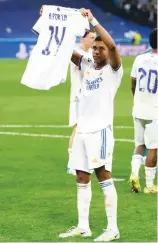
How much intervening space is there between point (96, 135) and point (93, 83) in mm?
598

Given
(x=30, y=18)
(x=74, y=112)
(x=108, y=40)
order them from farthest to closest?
(x=30, y=18) < (x=74, y=112) < (x=108, y=40)

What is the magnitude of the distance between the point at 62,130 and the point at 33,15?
39.4 meters

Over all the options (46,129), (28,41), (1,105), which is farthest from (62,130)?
(28,41)

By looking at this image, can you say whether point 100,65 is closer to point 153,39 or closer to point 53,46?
point 53,46

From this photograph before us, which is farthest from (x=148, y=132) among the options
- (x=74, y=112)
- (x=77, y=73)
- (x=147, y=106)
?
(x=77, y=73)

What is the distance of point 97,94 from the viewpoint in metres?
9.34

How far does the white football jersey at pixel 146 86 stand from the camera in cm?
1199

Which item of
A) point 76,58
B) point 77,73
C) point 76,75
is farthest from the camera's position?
point 76,75

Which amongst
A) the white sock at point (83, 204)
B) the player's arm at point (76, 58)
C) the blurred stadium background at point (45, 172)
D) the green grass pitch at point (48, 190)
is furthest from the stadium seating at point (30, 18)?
the white sock at point (83, 204)

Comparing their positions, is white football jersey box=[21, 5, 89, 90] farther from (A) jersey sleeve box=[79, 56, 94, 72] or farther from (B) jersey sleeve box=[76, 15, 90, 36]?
(A) jersey sleeve box=[79, 56, 94, 72]

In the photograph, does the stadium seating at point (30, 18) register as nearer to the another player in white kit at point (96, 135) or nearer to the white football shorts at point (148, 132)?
the white football shorts at point (148, 132)

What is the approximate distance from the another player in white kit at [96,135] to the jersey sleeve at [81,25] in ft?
0.61

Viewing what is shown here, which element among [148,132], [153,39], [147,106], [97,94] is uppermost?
[153,39]

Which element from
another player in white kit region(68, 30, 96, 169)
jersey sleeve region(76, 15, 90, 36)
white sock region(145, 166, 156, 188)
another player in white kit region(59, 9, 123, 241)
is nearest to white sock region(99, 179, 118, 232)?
another player in white kit region(59, 9, 123, 241)
